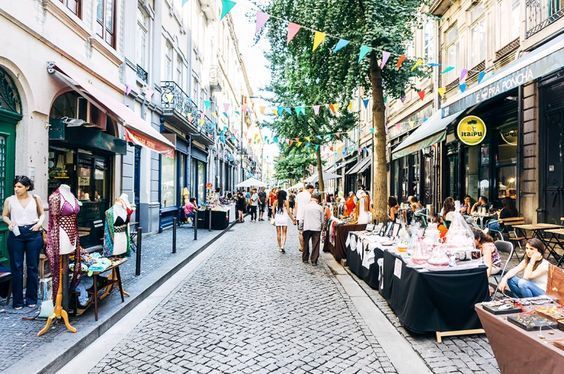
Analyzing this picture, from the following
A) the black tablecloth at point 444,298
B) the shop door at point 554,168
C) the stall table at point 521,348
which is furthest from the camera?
the shop door at point 554,168

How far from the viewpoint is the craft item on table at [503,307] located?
131 inches

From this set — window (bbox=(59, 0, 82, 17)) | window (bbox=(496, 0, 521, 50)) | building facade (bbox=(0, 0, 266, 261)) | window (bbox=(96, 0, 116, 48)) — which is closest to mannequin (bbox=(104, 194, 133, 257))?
building facade (bbox=(0, 0, 266, 261))

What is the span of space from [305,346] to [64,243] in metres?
3.00

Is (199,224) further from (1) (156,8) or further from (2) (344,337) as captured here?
(2) (344,337)

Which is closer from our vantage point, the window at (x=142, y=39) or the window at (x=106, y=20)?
the window at (x=106, y=20)

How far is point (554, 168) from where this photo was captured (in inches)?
406

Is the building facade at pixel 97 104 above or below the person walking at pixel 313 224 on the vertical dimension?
above

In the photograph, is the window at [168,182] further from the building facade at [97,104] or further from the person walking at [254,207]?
the person walking at [254,207]

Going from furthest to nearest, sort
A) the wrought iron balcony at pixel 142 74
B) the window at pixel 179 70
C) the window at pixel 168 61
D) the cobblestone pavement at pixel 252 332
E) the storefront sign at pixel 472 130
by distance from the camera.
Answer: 1. the window at pixel 179 70
2. the window at pixel 168 61
3. the wrought iron balcony at pixel 142 74
4. the storefront sign at pixel 472 130
5. the cobblestone pavement at pixel 252 332

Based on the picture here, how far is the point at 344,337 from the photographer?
4945 mm

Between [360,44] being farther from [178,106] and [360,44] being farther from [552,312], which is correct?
[178,106]

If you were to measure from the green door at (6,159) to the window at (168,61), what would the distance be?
36.9ft

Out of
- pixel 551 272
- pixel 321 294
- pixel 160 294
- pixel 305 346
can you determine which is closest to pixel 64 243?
pixel 160 294

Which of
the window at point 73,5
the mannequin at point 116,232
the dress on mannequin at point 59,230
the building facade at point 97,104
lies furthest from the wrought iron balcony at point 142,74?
the dress on mannequin at point 59,230
